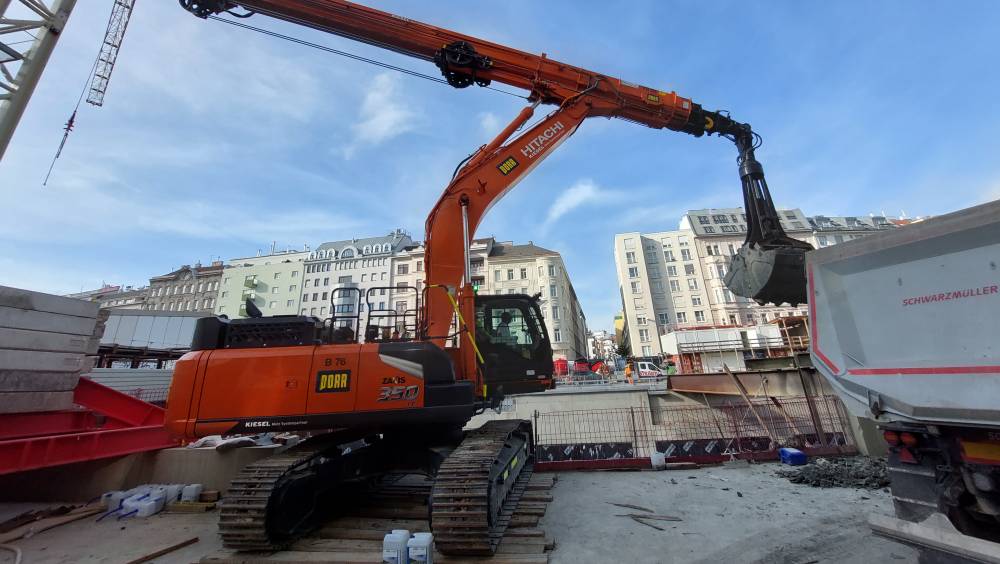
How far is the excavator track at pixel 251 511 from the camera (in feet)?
13.9

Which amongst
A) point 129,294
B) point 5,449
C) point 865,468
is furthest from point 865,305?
point 129,294

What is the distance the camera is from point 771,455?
27.2 feet

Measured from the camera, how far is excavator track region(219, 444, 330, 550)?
13.9 feet

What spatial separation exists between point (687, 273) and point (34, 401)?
2461 inches

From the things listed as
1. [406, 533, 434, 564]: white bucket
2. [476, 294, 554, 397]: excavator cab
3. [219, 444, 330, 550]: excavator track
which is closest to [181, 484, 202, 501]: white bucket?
[219, 444, 330, 550]: excavator track

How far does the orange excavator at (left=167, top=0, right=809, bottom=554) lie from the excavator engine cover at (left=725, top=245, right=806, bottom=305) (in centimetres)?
3

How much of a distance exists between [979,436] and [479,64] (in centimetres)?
823

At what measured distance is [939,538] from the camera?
272cm

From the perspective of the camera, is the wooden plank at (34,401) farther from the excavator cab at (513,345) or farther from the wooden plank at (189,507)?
the excavator cab at (513,345)

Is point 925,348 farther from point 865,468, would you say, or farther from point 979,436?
point 865,468

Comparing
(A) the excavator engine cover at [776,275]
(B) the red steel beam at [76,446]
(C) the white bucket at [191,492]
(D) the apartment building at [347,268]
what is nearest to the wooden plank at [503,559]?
(B) the red steel beam at [76,446]

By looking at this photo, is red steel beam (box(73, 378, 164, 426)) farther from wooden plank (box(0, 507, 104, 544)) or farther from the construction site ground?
the construction site ground

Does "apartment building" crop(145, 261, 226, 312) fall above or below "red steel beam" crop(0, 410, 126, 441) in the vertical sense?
above

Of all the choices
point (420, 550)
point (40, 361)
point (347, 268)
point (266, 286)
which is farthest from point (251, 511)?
point (266, 286)
